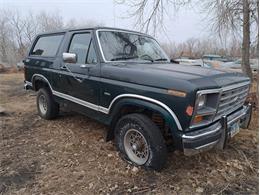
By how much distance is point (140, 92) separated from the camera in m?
3.25

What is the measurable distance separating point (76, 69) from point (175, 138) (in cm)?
231

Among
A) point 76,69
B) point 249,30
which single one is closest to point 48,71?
point 76,69

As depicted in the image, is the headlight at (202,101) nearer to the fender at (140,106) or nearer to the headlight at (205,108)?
the headlight at (205,108)

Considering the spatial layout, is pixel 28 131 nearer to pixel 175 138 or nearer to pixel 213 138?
pixel 175 138

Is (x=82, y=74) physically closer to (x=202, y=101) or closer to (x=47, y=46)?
(x=47, y=46)

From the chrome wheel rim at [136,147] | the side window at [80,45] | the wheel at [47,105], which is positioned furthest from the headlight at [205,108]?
the wheel at [47,105]

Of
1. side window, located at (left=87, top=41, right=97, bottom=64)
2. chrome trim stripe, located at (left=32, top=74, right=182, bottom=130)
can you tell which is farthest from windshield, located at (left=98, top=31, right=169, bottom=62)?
chrome trim stripe, located at (left=32, top=74, right=182, bottom=130)

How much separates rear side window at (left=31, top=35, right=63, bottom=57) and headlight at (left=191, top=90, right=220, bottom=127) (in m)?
3.44

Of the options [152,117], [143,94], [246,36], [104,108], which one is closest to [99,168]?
[104,108]

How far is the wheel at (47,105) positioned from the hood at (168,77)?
2231 millimetres

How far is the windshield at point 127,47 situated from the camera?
4.06 m

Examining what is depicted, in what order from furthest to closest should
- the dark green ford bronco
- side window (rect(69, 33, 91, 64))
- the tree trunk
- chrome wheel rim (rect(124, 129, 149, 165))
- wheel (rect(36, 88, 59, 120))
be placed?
1. the tree trunk
2. wheel (rect(36, 88, 59, 120))
3. side window (rect(69, 33, 91, 64))
4. chrome wheel rim (rect(124, 129, 149, 165))
5. the dark green ford bronco

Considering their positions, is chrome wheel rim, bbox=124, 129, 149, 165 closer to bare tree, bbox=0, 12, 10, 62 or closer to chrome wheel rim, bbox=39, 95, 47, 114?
chrome wheel rim, bbox=39, 95, 47, 114

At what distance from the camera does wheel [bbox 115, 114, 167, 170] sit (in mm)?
3213
